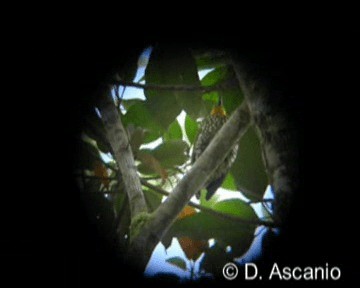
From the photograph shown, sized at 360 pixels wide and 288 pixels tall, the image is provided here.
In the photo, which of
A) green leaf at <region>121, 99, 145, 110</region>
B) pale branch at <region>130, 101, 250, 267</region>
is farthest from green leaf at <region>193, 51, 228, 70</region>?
pale branch at <region>130, 101, 250, 267</region>

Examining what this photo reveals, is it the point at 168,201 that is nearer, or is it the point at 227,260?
the point at 168,201

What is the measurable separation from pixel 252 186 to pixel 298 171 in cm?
109

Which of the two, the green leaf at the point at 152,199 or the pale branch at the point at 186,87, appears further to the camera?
the green leaf at the point at 152,199

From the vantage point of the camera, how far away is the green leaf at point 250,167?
194 centimetres

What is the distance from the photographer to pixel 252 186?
1.96 m

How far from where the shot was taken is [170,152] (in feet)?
7.59

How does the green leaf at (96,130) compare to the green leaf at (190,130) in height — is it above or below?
below

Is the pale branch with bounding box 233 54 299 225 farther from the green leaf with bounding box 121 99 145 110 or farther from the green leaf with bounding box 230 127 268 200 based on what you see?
the green leaf with bounding box 121 99 145 110

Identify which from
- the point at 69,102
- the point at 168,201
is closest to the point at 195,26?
the point at 69,102

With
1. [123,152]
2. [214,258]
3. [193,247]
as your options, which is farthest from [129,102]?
[214,258]

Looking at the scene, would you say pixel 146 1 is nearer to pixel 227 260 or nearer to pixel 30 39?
pixel 30 39

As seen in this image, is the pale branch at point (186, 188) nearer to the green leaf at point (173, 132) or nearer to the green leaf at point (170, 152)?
the green leaf at point (170, 152)

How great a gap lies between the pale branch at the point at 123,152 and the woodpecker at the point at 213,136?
0.71 m

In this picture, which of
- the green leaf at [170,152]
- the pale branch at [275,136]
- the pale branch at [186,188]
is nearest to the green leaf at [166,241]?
the green leaf at [170,152]
